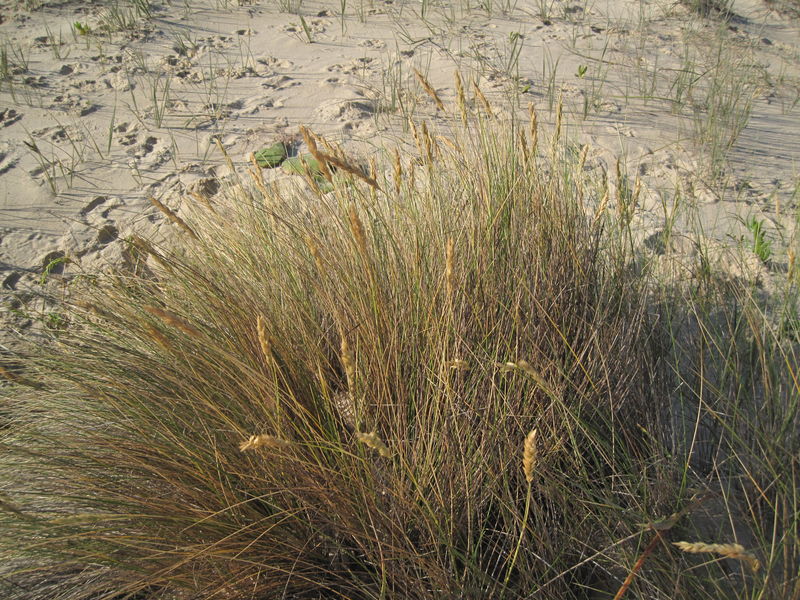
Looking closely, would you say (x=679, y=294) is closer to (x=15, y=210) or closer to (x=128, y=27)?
(x=15, y=210)

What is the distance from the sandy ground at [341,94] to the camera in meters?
2.81

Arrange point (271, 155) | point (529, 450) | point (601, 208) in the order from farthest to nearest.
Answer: point (271, 155)
point (601, 208)
point (529, 450)

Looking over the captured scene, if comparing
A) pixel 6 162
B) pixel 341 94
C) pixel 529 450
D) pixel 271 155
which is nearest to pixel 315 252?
pixel 529 450

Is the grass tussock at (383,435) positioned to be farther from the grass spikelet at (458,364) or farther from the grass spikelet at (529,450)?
the grass spikelet at (529,450)

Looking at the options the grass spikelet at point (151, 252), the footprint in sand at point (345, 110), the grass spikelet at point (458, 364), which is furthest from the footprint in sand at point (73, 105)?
the grass spikelet at point (458, 364)

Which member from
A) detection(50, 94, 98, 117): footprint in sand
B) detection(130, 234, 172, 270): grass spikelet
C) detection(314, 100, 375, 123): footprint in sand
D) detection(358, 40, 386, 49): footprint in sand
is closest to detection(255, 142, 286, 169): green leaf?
detection(314, 100, 375, 123): footprint in sand

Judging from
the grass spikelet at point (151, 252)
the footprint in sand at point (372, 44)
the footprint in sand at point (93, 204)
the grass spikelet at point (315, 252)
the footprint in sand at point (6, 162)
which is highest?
the footprint in sand at point (372, 44)

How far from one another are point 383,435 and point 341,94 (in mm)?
2776

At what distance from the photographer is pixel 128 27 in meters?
4.36

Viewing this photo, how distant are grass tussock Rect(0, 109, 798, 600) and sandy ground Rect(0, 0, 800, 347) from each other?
3.02ft

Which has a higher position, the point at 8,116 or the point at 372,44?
the point at 372,44

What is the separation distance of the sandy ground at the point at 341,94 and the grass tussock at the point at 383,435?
3.02 feet

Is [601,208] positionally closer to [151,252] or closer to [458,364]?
[458,364]

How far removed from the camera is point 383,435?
144 cm
